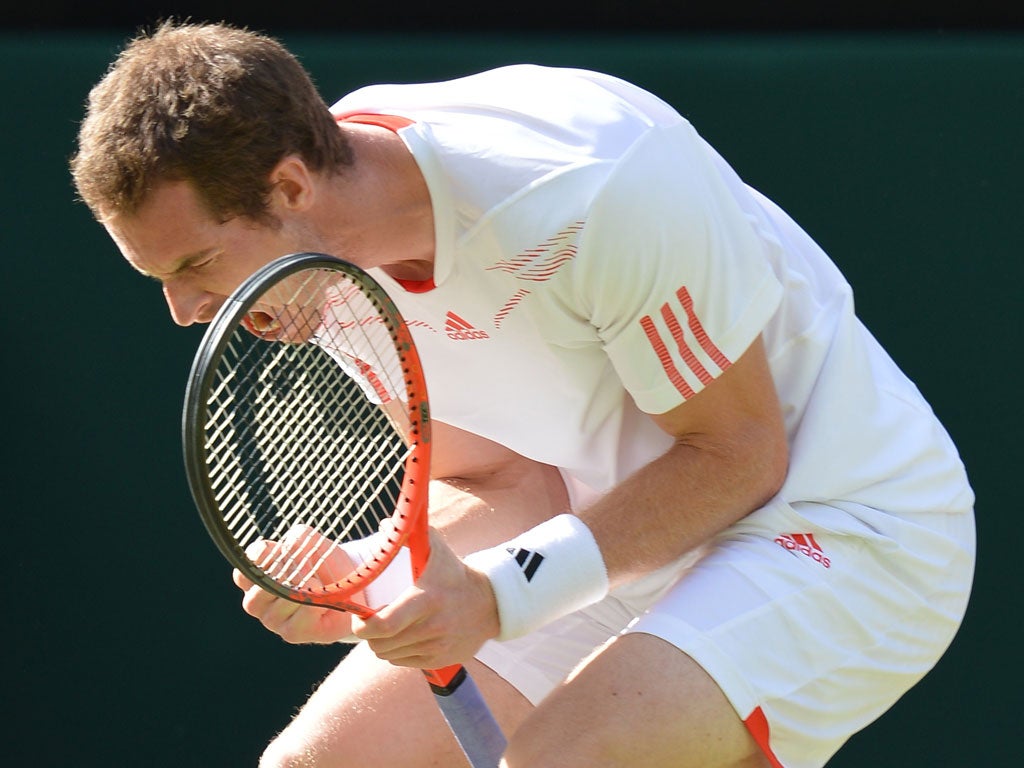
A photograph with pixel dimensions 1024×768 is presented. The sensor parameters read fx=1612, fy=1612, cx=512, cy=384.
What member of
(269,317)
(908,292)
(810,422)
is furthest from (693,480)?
(908,292)

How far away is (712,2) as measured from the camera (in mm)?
2662

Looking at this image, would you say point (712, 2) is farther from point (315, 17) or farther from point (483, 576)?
point (483, 576)

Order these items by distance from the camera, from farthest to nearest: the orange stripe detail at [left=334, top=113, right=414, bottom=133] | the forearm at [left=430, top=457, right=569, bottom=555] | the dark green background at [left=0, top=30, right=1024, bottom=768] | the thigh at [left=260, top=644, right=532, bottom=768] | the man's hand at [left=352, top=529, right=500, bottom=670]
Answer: the dark green background at [left=0, top=30, right=1024, bottom=768] → the forearm at [left=430, top=457, right=569, bottom=555] → the thigh at [left=260, top=644, right=532, bottom=768] → the orange stripe detail at [left=334, top=113, right=414, bottom=133] → the man's hand at [left=352, top=529, right=500, bottom=670]

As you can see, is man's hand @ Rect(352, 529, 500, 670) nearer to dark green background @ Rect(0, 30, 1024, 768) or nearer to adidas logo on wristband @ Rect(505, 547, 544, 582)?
adidas logo on wristband @ Rect(505, 547, 544, 582)

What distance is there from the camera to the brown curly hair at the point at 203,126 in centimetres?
162

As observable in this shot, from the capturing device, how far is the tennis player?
1642mm

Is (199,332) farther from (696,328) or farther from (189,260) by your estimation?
(696,328)

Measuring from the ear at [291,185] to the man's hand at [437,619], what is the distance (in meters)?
0.37

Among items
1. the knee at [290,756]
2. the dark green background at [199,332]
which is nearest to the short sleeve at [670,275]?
the knee at [290,756]

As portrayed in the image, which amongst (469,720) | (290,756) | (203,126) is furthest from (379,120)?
(290,756)

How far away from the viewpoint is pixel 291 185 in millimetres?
1675

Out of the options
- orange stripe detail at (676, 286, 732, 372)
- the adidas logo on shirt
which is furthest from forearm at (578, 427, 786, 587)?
the adidas logo on shirt

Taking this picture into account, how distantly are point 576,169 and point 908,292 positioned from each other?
3.83ft

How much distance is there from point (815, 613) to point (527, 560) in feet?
1.14
